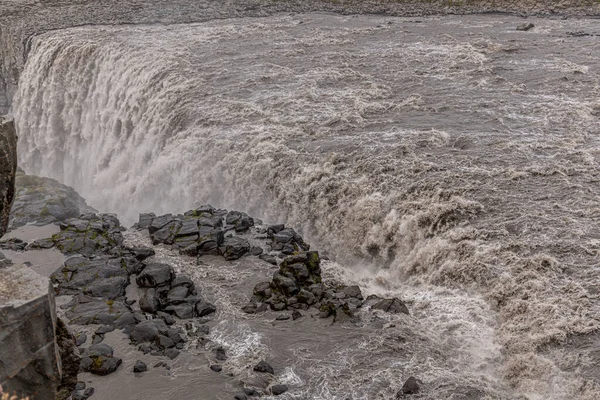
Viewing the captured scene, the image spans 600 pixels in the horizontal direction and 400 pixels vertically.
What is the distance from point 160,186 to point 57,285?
8074 millimetres

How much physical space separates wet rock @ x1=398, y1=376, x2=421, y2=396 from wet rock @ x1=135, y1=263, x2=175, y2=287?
Result: 6.98 meters

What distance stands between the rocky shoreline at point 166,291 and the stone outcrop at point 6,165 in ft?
7.39

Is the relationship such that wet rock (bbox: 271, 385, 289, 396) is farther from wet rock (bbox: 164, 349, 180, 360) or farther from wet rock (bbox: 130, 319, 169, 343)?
wet rock (bbox: 130, 319, 169, 343)

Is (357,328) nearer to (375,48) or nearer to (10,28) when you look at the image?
(375,48)

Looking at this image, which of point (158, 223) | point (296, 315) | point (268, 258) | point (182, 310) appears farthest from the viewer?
point (158, 223)

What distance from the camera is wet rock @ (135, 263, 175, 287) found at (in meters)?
16.6

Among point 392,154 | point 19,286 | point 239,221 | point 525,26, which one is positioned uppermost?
point 525,26

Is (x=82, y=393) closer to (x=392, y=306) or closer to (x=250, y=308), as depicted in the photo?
(x=250, y=308)

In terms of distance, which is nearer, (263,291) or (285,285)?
(285,285)

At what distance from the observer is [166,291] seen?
1638cm

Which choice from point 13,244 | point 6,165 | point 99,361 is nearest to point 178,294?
point 99,361

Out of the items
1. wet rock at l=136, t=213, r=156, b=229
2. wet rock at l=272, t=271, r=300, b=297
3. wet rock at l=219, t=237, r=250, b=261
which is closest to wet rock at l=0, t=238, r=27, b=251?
wet rock at l=136, t=213, r=156, b=229

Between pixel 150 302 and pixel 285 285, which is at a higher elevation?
pixel 285 285

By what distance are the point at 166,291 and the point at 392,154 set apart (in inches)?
338
